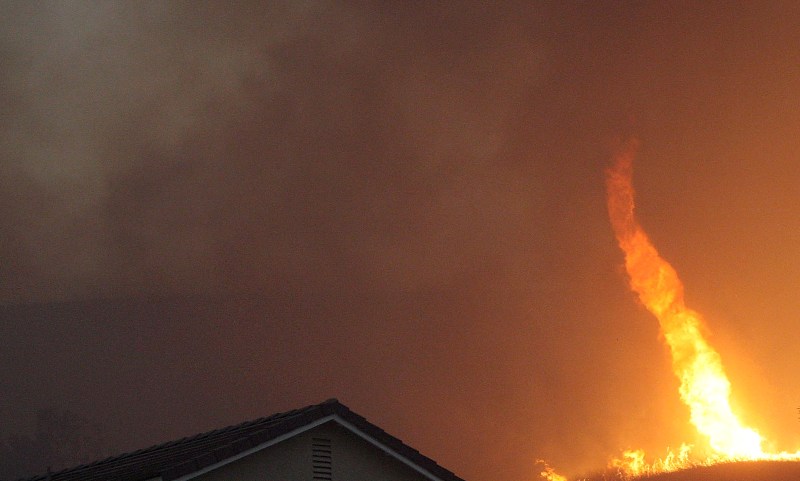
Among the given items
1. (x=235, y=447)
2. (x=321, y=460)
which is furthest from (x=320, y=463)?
(x=235, y=447)

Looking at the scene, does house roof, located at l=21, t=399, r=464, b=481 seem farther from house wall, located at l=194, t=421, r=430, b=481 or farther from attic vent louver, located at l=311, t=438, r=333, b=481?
attic vent louver, located at l=311, t=438, r=333, b=481

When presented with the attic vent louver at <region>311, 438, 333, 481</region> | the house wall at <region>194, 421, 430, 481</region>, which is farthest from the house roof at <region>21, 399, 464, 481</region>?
the attic vent louver at <region>311, 438, 333, 481</region>

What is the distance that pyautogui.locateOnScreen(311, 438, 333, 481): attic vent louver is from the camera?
25.5 metres

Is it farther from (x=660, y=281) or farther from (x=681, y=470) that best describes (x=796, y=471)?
(x=660, y=281)

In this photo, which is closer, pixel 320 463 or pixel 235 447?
pixel 235 447

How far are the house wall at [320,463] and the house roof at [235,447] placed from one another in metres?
0.45

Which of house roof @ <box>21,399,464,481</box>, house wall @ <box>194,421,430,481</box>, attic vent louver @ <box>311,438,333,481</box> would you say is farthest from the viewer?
attic vent louver @ <box>311,438,333,481</box>

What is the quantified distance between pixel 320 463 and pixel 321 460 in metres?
0.07

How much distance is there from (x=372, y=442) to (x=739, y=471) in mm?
56047

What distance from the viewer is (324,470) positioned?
2561cm

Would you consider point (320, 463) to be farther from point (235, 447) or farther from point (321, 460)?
point (235, 447)

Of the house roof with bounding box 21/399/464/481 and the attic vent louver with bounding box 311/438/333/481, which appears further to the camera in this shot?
the attic vent louver with bounding box 311/438/333/481

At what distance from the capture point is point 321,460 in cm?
2561

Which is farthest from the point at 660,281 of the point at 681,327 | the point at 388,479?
the point at 388,479
